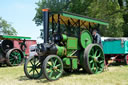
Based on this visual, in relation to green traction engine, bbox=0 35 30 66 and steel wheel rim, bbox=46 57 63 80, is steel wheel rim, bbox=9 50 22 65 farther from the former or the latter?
steel wheel rim, bbox=46 57 63 80

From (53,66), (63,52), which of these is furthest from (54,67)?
(63,52)

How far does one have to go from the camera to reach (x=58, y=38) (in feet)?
19.7

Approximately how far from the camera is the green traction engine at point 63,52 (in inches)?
217

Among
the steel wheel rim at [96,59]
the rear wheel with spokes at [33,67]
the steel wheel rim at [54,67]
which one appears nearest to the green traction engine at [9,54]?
the rear wheel with spokes at [33,67]

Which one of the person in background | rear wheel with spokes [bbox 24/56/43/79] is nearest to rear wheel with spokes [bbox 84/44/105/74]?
the person in background

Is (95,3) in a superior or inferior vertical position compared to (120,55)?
superior

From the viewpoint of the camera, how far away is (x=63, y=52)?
595cm

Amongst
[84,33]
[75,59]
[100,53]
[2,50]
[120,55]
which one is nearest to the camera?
[75,59]

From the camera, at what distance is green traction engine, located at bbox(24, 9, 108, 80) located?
552 cm

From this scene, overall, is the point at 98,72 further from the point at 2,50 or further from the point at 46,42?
the point at 2,50

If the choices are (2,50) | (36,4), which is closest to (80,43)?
(2,50)

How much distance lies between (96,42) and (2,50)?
19.5 ft

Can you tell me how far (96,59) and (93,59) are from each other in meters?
0.11

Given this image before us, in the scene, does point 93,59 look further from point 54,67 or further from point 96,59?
point 54,67
